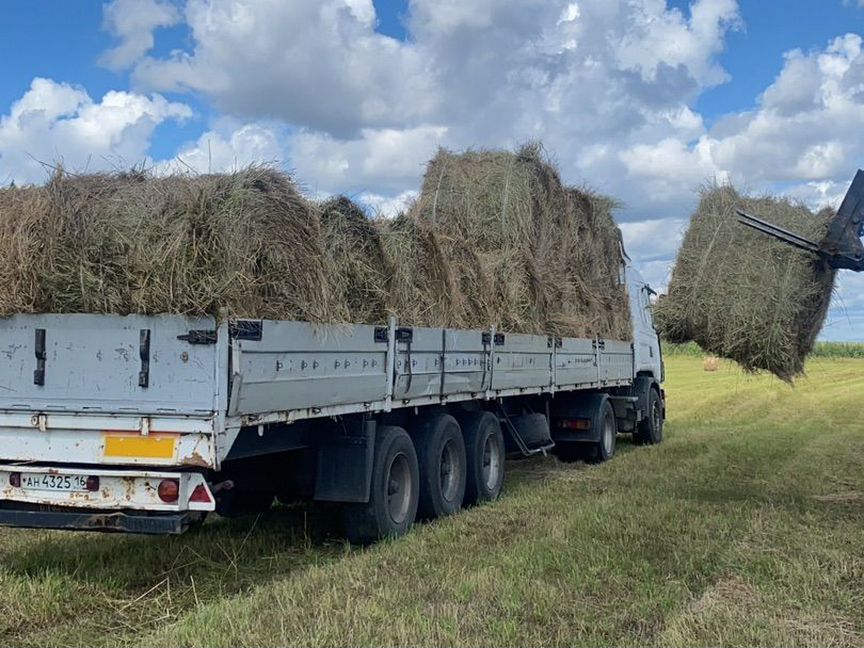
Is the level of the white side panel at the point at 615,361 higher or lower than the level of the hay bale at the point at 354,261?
lower

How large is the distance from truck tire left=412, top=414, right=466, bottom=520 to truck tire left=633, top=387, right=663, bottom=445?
25.5ft

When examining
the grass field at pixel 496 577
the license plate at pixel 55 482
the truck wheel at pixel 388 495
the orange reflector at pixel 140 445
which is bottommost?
the grass field at pixel 496 577

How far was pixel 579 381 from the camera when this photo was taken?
12.9 m

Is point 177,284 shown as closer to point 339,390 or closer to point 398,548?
point 339,390

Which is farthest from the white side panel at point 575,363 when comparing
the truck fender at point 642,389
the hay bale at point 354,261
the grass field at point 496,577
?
the hay bale at point 354,261

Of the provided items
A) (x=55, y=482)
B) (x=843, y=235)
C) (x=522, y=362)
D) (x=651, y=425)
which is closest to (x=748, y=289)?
(x=843, y=235)

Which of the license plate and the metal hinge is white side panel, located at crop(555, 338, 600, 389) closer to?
the metal hinge

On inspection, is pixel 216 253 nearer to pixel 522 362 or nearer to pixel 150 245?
pixel 150 245

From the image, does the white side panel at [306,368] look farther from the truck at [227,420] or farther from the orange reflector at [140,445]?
the orange reflector at [140,445]

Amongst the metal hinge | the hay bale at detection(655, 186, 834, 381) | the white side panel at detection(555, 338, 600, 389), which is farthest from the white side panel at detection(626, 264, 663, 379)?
the metal hinge

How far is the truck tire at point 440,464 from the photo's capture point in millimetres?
8466

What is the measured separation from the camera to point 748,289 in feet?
29.5

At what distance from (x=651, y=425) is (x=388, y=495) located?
9722 mm

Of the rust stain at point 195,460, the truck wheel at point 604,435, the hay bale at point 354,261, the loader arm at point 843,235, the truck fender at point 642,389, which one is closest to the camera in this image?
the rust stain at point 195,460
